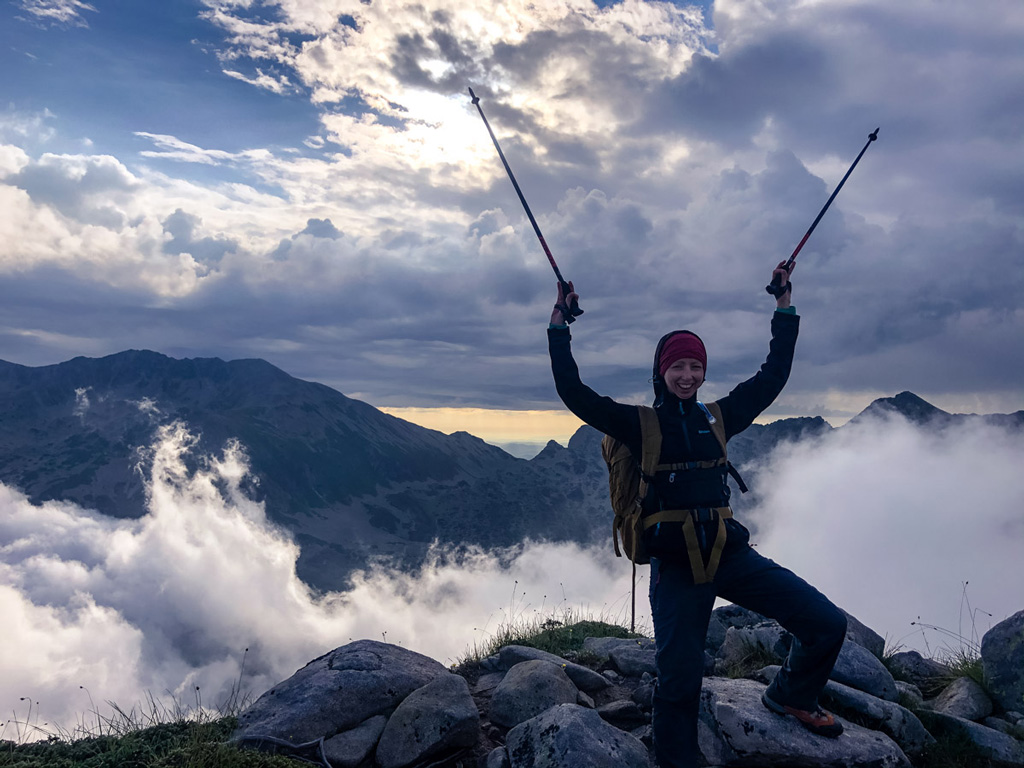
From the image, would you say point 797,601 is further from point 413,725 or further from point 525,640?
point 525,640

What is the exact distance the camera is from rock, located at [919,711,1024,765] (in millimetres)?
7043

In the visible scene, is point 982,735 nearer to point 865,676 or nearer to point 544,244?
point 865,676

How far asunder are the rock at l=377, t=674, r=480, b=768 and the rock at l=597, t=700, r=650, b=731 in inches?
64.8

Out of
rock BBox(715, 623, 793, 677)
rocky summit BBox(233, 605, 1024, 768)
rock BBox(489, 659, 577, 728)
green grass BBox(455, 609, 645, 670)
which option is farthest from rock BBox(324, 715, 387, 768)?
rock BBox(715, 623, 793, 677)

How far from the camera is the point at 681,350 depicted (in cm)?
668

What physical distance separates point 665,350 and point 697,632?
114 inches

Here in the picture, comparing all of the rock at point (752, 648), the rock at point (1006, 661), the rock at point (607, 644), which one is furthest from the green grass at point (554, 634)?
the rock at point (1006, 661)

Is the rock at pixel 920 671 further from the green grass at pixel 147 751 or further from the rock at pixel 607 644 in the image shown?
the green grass at pixel 147 751

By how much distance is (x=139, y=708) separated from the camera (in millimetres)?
7172

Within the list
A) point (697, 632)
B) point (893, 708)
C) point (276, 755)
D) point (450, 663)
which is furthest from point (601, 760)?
point (450, 663)

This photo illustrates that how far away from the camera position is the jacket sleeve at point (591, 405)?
21.0ft

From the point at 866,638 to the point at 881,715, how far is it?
3.46 m

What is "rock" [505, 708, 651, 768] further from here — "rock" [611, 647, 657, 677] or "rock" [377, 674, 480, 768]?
"rock" [611, 647, 657, 677]

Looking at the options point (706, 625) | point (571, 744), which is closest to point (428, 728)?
point (571, 744)
